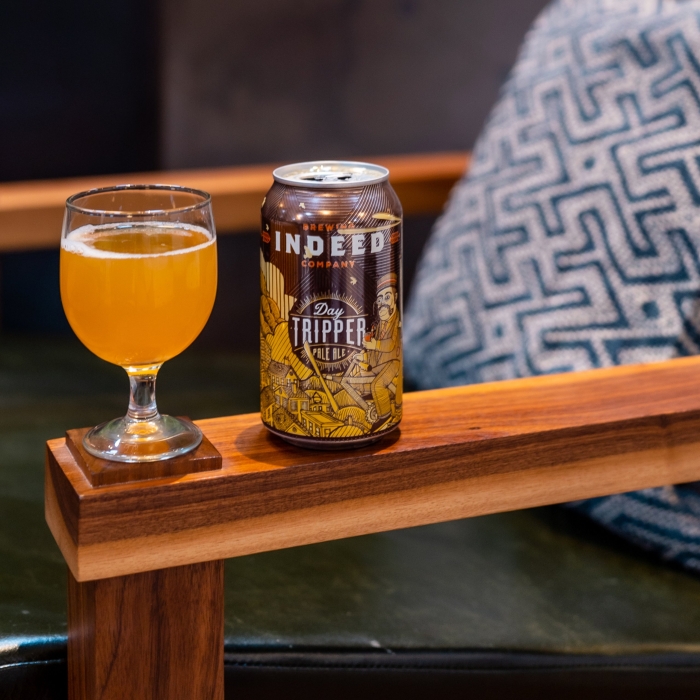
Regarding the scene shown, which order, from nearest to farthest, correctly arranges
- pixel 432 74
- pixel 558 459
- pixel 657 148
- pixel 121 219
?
pixel 121 219
pixel 558 459
pixel 657 148
pixel 432 74

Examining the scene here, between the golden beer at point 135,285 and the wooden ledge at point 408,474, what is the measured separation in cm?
9

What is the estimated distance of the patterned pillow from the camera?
1008mm

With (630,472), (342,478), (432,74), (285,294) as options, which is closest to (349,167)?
(285,294)

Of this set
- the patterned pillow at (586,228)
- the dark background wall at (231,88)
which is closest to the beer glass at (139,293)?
the patterned pillow at (586,228)

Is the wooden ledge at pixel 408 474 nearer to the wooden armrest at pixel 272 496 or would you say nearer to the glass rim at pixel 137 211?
the wooden armrest at pixel 272 496

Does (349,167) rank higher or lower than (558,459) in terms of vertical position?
higher

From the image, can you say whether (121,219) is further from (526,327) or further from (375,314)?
(526,327)

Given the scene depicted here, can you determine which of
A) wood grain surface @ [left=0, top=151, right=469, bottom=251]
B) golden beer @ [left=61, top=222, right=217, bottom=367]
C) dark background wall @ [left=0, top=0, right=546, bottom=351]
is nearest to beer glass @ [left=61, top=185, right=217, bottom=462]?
golden beer @ [left=61, top=222, right=217, bottom=367]

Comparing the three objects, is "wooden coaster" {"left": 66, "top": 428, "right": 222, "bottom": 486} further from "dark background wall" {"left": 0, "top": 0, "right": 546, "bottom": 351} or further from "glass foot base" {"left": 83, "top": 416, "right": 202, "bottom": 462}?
"dark background wall" {"left": 0, "top": 0, "right": 546, "bottom": 351}

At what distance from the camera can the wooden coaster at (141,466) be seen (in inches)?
25.3

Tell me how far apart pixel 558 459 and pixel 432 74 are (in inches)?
43.0

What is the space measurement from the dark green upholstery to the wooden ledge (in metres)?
0.15

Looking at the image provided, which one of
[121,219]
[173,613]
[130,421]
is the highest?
[121,219]

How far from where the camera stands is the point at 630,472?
78cm
